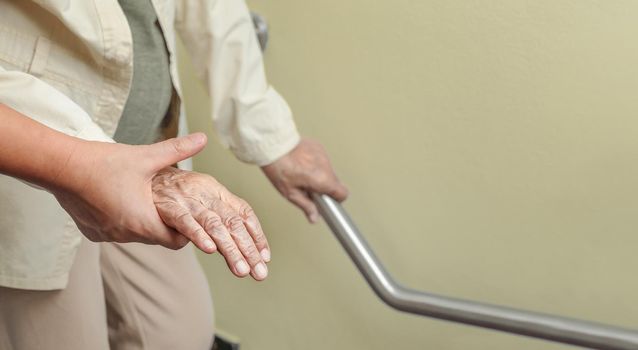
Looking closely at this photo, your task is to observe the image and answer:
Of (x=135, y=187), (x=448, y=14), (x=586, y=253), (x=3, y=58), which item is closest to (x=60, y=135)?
(x=135, y=187)

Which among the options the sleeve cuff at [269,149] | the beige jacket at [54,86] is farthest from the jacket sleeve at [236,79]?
the beige jacket at [54,86]

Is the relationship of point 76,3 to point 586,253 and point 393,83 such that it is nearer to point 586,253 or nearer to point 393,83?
point 393,83

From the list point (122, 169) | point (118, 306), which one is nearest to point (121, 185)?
point (122, 169)

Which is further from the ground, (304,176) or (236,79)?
(236,79)

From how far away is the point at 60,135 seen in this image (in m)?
0.72

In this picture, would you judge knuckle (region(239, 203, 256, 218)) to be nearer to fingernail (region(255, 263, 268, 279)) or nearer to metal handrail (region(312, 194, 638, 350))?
fingernail (region(255, 263, 268, 279))

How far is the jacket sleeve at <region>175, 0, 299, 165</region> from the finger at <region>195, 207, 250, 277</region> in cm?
43

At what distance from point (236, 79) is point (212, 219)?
448 millimetres

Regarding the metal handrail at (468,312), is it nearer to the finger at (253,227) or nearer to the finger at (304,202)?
the finger at (304,202)

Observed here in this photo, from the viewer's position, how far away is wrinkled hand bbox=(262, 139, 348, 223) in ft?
3.78

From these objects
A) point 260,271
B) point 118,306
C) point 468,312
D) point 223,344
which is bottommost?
point 223,344

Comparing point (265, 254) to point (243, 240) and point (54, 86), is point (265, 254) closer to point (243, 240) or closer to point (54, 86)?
point (243, 240)

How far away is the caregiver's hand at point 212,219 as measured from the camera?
706mm

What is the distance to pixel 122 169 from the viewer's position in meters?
0.72
